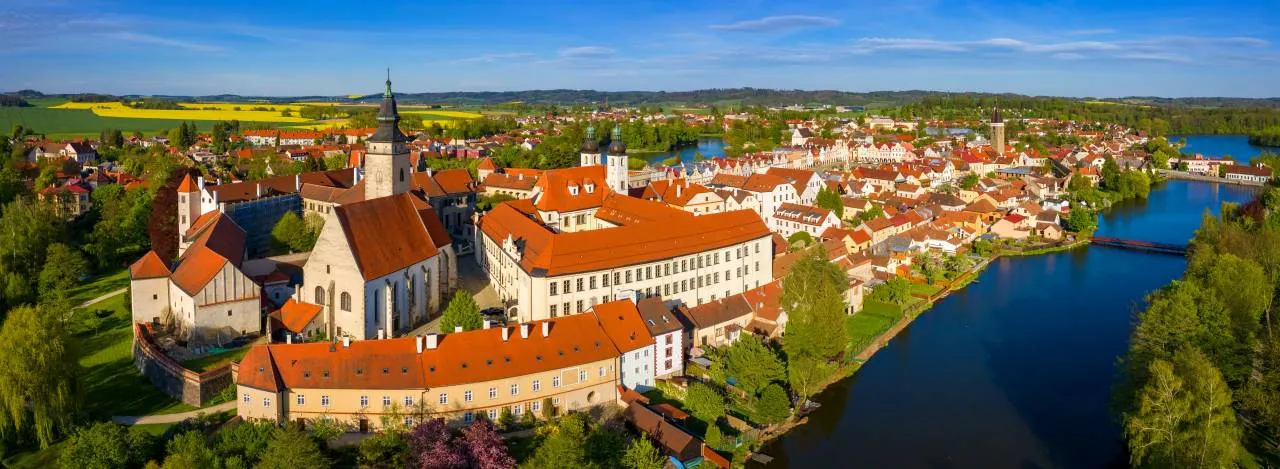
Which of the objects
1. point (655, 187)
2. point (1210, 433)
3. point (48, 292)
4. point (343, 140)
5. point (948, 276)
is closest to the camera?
point (1210, 433)

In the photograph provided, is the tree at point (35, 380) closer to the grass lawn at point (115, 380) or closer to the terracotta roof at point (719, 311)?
the grass lawn at point (115, 380)

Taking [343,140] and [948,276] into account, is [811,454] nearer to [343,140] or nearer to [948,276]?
[948,276]

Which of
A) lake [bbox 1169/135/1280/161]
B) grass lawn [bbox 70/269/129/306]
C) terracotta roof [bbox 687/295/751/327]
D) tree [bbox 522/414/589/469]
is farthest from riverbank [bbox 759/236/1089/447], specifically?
lake [bbox 1169/135/1280/161]

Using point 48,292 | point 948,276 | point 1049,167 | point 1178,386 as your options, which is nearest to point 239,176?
point 48,292

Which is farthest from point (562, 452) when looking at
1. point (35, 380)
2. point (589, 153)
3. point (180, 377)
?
point (589, 153)

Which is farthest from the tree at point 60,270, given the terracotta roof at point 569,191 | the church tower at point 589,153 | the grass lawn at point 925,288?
the grass lawn at point 925,288

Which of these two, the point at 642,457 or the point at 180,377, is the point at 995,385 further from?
the point at 180,377

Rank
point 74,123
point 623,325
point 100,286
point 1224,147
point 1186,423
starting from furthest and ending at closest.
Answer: point 1224,147, point 74,123, point 100,286, point 623,325, point 1186,423
